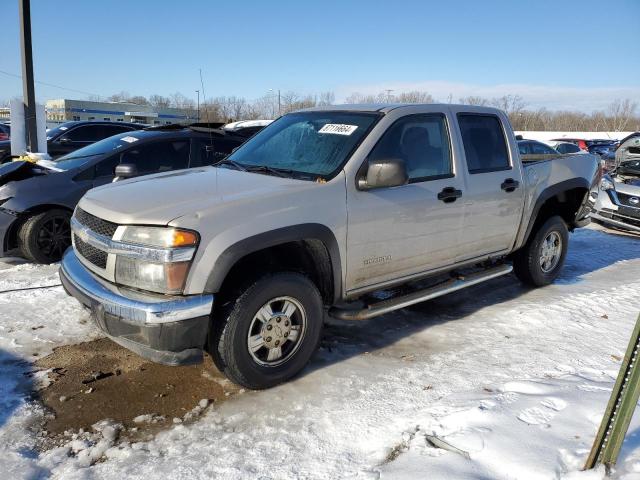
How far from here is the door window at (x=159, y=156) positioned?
22.0 ft

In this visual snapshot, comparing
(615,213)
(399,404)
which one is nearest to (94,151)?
(399,404)

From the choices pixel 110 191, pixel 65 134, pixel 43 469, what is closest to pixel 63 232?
pixel 110 191

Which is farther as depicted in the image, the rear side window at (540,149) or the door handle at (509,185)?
the rear side window at (540,149)

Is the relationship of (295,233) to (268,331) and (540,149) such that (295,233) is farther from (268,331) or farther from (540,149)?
(540,149)

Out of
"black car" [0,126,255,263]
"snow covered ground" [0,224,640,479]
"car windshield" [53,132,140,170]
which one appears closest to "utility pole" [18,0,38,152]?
"car windshield" [53,132,140,170]

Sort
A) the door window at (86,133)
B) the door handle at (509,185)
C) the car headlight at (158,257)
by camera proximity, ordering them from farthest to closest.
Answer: the door window at (86,133) < the door handle at (509,185) < the car headlight at (158,257)

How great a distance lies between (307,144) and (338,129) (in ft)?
0.90

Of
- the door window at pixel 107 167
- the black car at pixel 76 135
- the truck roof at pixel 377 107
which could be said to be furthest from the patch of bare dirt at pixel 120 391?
the black car at pixel 76 135

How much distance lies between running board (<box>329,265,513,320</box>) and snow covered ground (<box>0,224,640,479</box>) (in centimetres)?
38

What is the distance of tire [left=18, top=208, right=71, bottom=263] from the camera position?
19.9 ft

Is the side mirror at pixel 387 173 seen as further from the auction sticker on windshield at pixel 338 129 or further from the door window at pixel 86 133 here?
the door window at pixel 86 133

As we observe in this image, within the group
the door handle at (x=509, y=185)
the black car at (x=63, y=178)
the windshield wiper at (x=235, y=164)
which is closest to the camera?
the windshield wiper at (x=235, y=164)

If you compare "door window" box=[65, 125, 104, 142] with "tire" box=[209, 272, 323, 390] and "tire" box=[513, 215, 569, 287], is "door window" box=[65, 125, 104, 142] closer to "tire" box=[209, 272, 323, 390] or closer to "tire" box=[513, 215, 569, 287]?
"tire" box=[513, 215, 569, 287]

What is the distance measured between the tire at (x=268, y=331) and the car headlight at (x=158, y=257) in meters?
0.41
